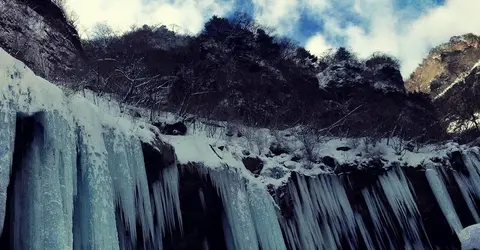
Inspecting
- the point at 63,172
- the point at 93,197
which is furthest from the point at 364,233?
the point at 63,172

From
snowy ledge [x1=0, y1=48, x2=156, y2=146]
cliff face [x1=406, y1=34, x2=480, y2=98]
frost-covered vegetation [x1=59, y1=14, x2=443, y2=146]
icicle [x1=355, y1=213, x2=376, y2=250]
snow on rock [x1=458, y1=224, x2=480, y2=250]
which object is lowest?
snow on rock [x1=458, y1=224, x2=480, y2=250]

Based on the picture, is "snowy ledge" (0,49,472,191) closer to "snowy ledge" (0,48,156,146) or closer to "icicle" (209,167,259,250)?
"snowy ledge" (0,48,156,146)

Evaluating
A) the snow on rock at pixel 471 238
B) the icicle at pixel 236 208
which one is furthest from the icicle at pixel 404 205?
the icicle at pixel 236 208

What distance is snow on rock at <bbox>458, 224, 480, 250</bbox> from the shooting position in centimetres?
962

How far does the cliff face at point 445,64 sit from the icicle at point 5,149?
28.8 metres

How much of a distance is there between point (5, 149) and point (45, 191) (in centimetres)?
81

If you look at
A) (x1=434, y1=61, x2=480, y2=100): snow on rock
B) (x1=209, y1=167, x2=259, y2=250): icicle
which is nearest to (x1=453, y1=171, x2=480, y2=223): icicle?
(x1=209, y1=167, x2=259, y2=250): icicle

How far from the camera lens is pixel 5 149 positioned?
6543 mm

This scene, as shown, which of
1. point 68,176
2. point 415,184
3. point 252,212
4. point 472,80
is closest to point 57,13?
point 252,212

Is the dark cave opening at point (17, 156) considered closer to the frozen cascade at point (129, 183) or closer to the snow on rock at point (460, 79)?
the frozen cascade at point (129, 183)

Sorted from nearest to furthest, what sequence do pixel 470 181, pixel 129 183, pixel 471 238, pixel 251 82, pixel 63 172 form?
pixel 63 172
pixel 129 183
pixel 471 238
pixel 470 181
pixel 251 82

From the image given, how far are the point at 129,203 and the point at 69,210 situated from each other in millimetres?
2345

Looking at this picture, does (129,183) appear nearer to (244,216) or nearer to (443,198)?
(244,216)

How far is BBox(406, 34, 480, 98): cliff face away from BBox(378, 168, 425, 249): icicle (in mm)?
17003
